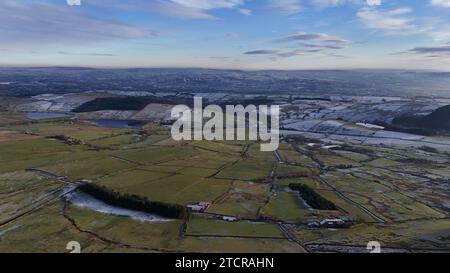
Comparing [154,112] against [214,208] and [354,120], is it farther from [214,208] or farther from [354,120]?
[214,208]

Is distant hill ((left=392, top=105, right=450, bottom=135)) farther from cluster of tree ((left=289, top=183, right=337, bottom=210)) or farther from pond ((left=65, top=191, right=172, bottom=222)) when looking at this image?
pond ((left=65, top=191, right=172, bottom=222))

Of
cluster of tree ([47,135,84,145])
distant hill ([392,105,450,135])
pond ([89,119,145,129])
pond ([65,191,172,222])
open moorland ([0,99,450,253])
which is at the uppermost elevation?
distant hill ([392,105,450,135])

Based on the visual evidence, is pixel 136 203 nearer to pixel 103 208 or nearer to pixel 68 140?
pixel 103 208

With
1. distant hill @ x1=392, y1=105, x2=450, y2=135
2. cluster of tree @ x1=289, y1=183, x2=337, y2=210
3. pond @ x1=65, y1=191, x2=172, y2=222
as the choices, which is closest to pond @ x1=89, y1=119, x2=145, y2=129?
pond @ x1=65, y1=191, x2=172, y2=222

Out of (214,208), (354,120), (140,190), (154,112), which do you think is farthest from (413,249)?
(154,112)

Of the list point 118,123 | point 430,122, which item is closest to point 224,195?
point 118,123
